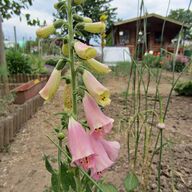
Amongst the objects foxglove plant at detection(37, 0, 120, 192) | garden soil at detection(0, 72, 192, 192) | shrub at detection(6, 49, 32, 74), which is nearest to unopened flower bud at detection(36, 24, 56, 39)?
foxglove plant at detection(37, 0, 120, 192)

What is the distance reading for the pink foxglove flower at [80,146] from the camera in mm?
731

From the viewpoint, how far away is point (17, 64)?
660 centimetres

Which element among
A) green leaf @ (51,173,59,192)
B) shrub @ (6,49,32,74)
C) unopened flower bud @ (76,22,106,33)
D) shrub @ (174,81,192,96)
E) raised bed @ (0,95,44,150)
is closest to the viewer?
unopened flower bud @ (76,22,106,33)

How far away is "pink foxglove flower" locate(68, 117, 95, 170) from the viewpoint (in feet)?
2.40

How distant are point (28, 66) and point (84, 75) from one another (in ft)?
20.0

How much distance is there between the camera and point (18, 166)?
2537 millimetres

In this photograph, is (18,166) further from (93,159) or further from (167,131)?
(93,159)

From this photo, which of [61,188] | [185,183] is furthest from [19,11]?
[61,188]

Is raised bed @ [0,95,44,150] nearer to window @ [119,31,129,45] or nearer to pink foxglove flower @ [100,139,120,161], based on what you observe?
pink foxglove flower @ [100,139,120,161]

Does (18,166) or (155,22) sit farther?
(155,22)

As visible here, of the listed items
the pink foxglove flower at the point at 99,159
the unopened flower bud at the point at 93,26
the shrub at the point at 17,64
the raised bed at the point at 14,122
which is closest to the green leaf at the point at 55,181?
the pink foxglove flower at the point at 99,159

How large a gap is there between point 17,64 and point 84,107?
19.9 ft

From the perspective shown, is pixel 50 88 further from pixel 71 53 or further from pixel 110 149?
pixel 110 149

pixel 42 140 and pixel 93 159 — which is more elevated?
pixel 93 159
